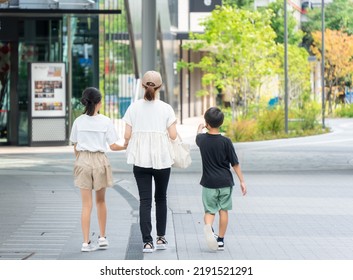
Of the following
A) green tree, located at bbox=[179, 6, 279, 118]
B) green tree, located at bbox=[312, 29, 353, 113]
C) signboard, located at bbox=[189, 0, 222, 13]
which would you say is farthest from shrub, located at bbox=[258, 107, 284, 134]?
green tree, located at bbox=[312, 29, 353, 113]

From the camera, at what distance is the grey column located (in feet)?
66.1

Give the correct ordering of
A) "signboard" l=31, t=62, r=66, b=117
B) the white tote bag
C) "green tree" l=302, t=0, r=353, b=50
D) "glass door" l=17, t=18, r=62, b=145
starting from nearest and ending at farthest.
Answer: the white tote bag, "signboard" l=31, t=62, r=66, b=117, "glass door" l=17, t=18, r=62, b=145, "green tree" l=302, t=0, r=353, b=50

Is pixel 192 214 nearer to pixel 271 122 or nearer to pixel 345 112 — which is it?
pixel 271 122

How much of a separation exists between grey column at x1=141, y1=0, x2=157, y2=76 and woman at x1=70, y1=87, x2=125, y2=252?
27.8 ft

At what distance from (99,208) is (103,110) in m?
25.4

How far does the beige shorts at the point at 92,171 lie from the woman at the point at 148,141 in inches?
11.6

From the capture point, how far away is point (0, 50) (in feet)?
111

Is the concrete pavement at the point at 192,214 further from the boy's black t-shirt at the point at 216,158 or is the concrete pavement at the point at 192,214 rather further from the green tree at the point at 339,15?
the green tree at the point at 339,15

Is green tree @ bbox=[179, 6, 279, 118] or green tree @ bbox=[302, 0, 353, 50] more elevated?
green tree @ bbox=[302, 0, 353, 50]

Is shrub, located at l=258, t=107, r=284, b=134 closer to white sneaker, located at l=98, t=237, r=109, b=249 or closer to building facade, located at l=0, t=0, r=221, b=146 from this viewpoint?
building facade, located at l=0, t=0, r=221, b=146

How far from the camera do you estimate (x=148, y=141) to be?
1139 cm

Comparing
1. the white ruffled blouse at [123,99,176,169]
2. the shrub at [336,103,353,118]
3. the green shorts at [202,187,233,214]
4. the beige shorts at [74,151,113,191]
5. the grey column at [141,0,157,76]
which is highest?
the grey column at [141,0,157,76]

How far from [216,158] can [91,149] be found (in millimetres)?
1267

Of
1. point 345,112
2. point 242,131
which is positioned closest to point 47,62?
point 242,131
